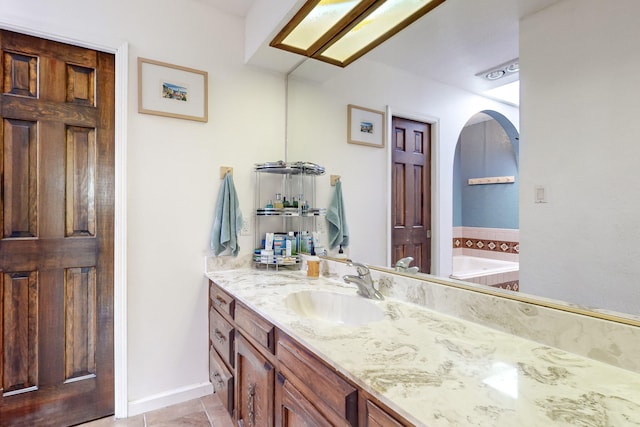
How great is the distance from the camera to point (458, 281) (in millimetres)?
1221

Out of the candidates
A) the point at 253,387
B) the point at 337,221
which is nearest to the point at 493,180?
the point at 337,221

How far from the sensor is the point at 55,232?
5.66 feet

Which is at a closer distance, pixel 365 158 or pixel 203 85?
pixel 365 158

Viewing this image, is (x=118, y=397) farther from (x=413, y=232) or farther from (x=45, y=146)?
(x=413, y=232)

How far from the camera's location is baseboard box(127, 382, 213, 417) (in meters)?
1.87

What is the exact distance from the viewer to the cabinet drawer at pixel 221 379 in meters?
1.64

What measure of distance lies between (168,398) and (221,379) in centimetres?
46

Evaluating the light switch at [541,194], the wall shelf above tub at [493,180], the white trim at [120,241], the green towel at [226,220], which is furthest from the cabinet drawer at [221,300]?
the light switch at [541,194]

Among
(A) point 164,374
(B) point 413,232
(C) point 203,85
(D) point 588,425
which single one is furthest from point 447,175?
(A) point 164,374

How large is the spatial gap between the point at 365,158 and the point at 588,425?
1357mm

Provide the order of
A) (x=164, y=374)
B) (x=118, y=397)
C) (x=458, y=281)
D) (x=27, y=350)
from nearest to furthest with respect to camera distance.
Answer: (x=458, y=281) < (x=27, y=350) < (x=118, y=397) < (x=164, y=374)

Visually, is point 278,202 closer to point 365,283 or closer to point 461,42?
point 365,283

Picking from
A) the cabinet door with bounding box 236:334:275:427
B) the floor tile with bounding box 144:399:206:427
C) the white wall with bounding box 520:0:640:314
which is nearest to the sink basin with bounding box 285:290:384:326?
the cabinet door with bounding box 236:334:275:427

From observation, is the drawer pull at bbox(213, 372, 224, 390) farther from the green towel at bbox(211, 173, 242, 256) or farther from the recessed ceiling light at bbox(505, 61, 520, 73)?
the recessed ceiling light at bbox(505, 61, 520, 73)
